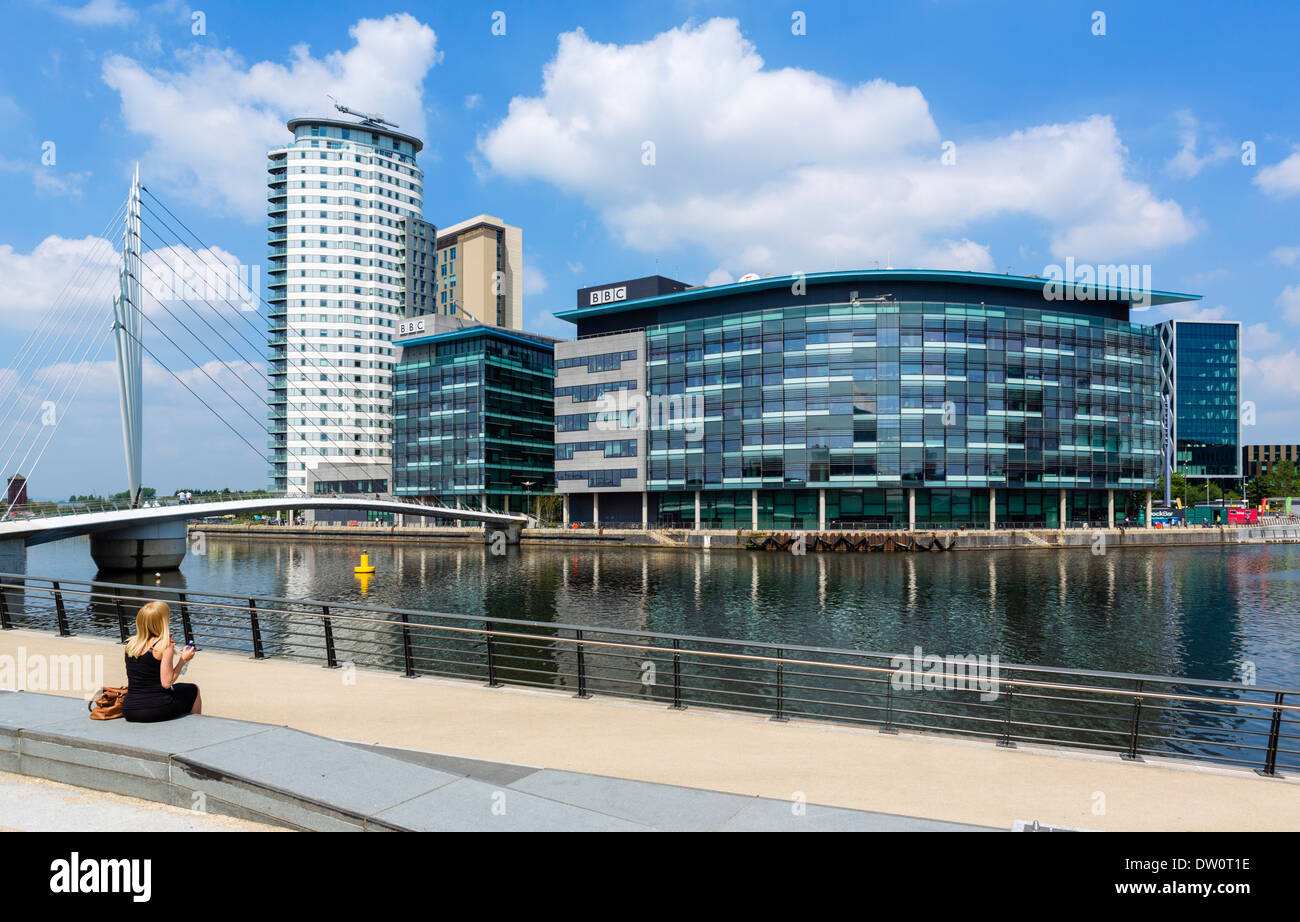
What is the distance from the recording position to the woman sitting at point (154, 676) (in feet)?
26.0

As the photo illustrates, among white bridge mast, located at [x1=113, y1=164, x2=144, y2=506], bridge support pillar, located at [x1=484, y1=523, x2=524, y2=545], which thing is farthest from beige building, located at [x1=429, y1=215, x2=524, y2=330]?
white bridge mast, located at [x1=113, y1=164, x2=144, y2=506]

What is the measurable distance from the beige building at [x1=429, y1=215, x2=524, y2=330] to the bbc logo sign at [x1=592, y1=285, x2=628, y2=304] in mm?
83260

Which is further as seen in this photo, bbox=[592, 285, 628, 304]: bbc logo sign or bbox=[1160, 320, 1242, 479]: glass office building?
bbox=[1160, 320, 1242, 479]: glass office building

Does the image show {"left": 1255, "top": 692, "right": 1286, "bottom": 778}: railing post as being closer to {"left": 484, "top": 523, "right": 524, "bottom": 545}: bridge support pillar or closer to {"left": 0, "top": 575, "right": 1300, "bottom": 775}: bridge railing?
{"left": 0, "top": 575, "right": 1300, "bottom": 775}: bridge railing

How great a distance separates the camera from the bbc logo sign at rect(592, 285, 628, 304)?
346ft

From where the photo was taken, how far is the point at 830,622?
1391 inches

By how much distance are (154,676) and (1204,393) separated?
235 meters

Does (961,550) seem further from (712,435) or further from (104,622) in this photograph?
(104,622)

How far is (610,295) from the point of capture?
349 feet

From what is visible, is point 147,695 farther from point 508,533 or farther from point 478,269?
point 478,269

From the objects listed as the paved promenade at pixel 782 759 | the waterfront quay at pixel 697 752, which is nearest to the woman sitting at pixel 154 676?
the waterfront quay at pixel 697 752

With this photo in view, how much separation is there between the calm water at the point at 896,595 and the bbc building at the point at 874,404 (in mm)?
16790
